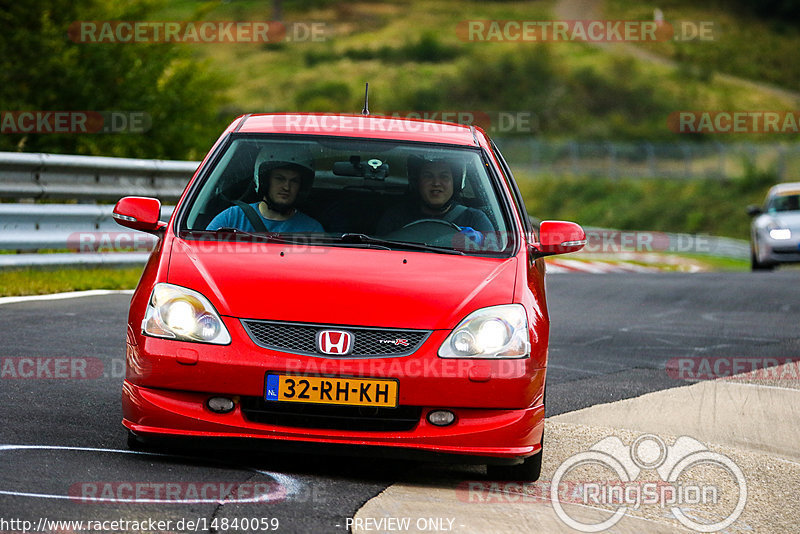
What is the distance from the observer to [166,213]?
45.2ft

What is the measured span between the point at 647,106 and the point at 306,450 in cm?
6694

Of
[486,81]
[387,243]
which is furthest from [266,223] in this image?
[486,81]

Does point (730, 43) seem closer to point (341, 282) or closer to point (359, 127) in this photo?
point (359, 127)

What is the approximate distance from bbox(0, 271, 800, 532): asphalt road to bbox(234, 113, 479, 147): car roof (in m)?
1.60

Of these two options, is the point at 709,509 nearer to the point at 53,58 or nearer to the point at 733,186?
the point at 53,58

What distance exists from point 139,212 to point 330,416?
1.51 metres

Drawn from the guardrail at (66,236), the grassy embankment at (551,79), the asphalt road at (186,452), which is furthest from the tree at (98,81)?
the grassy embankment at (551,79)

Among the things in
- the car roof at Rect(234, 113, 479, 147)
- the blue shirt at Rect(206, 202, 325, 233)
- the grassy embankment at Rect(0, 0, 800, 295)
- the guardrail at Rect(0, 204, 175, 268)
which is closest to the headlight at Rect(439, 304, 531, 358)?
the blue shirt at Rect(206, 202, 325, 233)

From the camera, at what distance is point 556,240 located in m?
6.29

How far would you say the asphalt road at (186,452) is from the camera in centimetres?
473

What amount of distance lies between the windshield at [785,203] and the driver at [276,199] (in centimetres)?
1629

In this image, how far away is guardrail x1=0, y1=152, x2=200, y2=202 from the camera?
1195 centimetres

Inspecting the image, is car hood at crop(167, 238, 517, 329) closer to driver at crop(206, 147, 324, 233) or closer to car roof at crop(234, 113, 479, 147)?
driver at crop(206, 147, 324, 233)

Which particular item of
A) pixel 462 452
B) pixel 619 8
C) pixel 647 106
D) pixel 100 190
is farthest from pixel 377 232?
pixel 619 8
